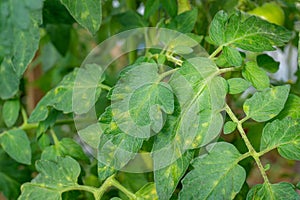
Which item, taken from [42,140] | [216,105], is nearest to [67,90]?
[42,140]

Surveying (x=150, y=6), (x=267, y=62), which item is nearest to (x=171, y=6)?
(x=150, y=6)

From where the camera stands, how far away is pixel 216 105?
47 cm

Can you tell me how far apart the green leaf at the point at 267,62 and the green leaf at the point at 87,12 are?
19 centimetres

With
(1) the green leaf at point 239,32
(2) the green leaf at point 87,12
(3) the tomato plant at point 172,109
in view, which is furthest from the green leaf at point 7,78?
(1) the green leaf at point 239,32

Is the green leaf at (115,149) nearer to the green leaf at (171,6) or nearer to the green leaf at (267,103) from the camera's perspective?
the green leaf at (267,103)

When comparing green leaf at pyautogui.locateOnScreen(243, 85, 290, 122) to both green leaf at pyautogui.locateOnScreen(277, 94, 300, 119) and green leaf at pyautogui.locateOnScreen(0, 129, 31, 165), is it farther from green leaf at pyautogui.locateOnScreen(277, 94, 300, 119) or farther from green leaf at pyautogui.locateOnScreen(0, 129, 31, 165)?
green leaf at pyautogui.locateOnScreen(0, 129, 31, 165)

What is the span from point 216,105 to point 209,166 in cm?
5

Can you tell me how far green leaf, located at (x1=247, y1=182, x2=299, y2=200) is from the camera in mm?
447

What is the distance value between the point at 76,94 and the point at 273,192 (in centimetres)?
24

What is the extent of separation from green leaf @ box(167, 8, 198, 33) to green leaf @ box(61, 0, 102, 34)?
0.14m

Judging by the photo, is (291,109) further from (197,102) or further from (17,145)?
(17,145)

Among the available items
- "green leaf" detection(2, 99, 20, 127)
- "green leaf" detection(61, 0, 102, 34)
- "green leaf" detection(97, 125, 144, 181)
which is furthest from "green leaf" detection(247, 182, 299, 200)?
"green leaf" detection(2, 99, 20, 127)

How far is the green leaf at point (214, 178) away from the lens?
441mm

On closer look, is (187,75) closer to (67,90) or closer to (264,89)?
(264,89)
